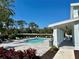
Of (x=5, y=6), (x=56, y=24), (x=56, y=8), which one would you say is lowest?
(x=56, y=24)

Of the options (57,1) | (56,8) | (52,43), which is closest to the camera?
(52,43)

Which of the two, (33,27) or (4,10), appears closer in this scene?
(4,10)

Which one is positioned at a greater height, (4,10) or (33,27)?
(33,27)

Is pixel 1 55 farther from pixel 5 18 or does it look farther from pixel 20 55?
pixel 5 18

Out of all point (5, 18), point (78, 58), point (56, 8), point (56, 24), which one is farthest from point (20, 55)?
point (56, 8)

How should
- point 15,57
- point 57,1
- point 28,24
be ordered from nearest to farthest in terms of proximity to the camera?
point 15,57 < point 57,1 < point 28,24

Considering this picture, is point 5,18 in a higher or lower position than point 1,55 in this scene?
higher

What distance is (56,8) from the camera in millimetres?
49594

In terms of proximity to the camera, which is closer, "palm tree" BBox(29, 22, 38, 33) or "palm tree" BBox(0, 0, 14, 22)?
"palm tree" BBox(0, 0, 14, 22)

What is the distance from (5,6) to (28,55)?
853 cm

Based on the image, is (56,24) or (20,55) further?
(56,24)

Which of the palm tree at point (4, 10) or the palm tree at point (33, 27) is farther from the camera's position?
the palm tree at point (33, 27)

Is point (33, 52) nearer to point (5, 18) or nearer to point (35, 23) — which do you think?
point (5, 18)

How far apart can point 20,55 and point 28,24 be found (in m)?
80.3
